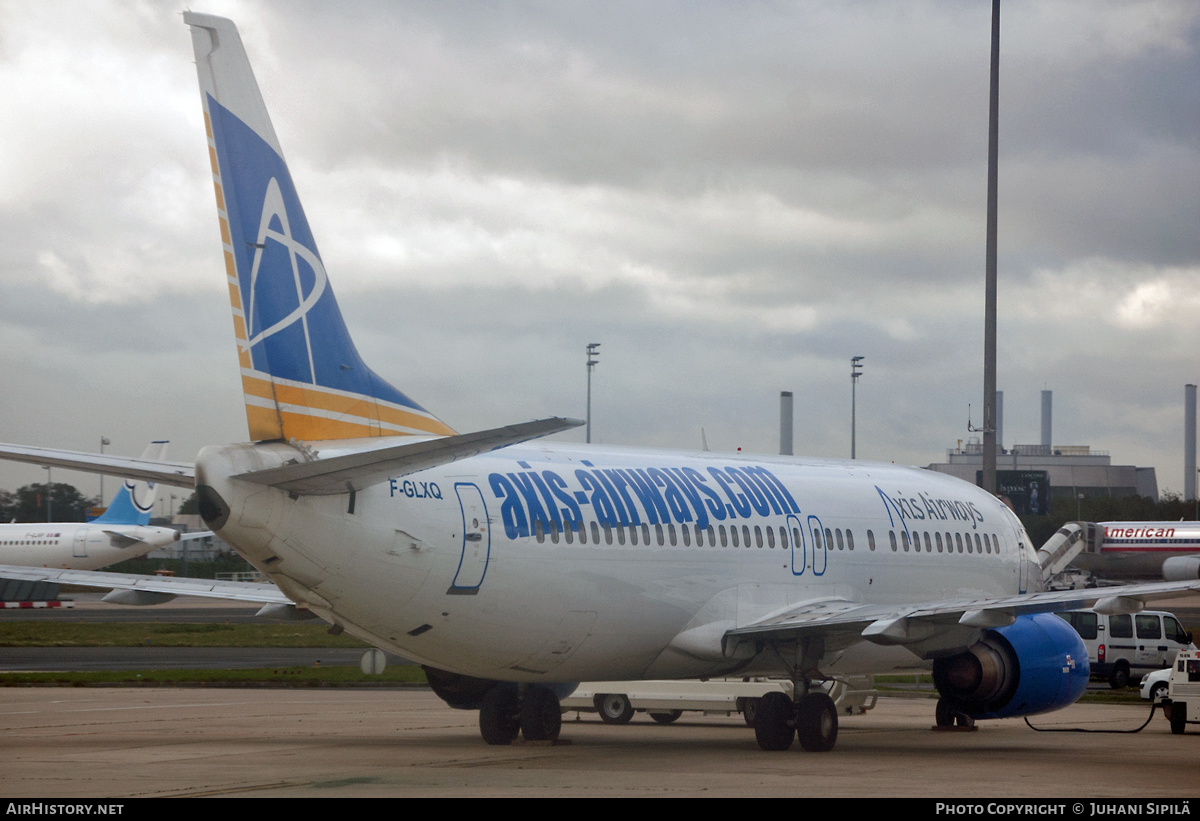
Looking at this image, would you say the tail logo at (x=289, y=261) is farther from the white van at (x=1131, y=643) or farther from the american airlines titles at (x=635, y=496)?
the white van at (x=1131, y=643)

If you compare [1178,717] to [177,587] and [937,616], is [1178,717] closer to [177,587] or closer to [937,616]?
[937,616]

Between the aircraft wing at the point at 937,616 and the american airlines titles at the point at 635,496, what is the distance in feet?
5.61

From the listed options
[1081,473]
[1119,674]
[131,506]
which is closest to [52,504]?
[131,506]

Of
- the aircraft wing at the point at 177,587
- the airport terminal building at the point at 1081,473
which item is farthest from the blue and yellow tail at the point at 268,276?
the airport terminal building at the point at 1081,473

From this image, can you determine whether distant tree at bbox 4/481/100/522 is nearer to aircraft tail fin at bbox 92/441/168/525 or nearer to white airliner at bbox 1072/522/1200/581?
aircraft tail fin at bbox 92/441/168/525

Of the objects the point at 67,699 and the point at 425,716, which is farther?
the point at 67,699

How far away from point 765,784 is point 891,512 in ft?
28.0

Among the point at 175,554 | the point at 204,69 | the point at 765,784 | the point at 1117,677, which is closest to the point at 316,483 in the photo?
the point at 204,69

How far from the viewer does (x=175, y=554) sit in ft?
390

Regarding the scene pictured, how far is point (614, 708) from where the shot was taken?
24.2 metres

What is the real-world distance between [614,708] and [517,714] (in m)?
5.26

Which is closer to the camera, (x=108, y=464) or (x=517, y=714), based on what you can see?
(x=108, y=464)

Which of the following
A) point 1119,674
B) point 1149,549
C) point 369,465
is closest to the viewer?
point 369,465
